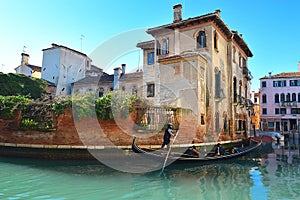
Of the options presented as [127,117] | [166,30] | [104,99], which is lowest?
[127,117]

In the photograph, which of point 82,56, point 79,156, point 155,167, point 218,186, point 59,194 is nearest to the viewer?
point 59,194

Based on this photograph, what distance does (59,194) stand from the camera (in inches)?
201

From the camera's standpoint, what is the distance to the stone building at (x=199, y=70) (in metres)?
11.9

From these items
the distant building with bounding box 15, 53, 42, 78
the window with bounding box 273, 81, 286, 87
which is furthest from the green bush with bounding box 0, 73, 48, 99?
the window with bounding box 273, 81, 286, 87

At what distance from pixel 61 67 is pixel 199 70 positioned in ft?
45.5

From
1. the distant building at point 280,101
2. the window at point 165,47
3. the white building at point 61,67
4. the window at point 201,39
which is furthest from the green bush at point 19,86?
the distant building at point 280,101

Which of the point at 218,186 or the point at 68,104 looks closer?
the point at 218,186

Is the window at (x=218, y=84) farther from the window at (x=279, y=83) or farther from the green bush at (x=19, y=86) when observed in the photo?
the window at (x=279, y=83)

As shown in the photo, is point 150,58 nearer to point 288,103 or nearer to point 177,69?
point 177,69

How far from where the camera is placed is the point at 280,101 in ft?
94.5

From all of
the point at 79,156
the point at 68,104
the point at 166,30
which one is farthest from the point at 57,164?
the point at 166,30

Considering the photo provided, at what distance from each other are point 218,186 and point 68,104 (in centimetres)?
635

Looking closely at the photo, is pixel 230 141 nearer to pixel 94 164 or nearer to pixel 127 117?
pixel 127 117

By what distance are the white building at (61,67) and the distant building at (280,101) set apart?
909 inches
